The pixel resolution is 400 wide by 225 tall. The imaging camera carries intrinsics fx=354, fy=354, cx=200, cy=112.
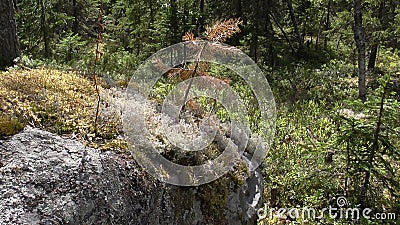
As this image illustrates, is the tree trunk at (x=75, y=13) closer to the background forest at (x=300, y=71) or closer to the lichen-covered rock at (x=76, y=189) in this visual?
the background forest at (x=300, y=71)

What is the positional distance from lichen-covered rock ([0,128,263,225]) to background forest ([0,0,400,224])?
40 centimetres

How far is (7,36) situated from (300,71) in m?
11.9

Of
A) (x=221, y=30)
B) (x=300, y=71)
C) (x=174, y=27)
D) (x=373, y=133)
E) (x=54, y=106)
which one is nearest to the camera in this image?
(x=54, y=106)

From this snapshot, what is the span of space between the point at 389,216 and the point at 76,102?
4.28 meters

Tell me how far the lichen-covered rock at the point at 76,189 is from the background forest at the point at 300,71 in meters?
0.40

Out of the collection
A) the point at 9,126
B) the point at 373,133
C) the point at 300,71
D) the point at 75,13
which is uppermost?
the point at 75,13

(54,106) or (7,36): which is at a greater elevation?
(7,36)

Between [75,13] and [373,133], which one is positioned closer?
[373,133]

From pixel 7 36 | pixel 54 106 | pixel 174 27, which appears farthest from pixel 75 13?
pixel 54 106

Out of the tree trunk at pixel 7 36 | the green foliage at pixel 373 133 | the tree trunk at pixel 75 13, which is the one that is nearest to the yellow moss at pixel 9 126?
the tree trunk at pixel 7 36

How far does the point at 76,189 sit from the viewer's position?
2668 millimetres

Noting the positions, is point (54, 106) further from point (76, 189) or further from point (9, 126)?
point (76, 189)

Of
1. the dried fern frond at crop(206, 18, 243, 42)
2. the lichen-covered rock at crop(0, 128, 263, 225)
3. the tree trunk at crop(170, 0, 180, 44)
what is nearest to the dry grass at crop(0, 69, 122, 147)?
the lichen-covered rock at crop(0, 128, 263, 225)

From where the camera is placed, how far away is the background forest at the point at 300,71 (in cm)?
474
